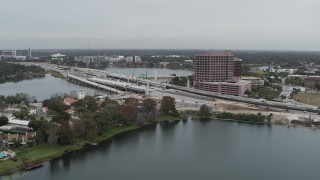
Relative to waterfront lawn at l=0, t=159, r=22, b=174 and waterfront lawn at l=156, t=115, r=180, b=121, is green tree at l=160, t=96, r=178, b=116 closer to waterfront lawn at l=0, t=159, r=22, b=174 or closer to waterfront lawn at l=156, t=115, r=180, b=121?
waterfront lawn at l=156, t=115, r=180, b=121

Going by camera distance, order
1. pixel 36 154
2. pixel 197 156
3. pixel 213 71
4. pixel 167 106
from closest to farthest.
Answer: pixel 36 154 < pixel 197 156 < pixel 167 106 < pixel 213 71

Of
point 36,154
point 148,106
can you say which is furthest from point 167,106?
point 36,154

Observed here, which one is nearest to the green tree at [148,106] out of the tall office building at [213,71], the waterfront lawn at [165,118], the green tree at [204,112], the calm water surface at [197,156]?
the waterfront lawn at [165,118]

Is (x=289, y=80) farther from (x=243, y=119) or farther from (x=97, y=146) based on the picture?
(x=97, y=146)

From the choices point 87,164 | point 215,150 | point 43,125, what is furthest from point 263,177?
point 43,125

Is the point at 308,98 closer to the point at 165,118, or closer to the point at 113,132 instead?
the point at 165,118
